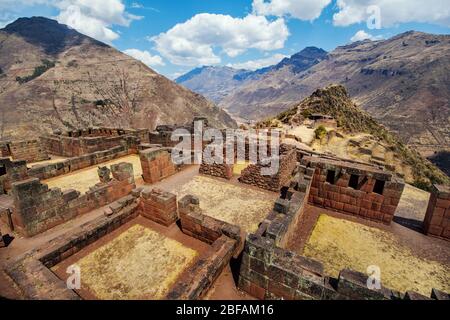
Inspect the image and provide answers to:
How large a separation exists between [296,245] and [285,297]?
8.81ft

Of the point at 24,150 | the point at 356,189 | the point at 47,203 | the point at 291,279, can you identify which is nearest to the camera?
the point at 291,279

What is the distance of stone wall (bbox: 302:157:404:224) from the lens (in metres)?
8.21

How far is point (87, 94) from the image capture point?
223 ft

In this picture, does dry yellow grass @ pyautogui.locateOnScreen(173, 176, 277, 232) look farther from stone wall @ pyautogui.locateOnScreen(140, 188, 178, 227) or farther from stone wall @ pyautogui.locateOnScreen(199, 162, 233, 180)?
stone wall @ pyautogui.locateOnScreen(140, 188, 178, 227)

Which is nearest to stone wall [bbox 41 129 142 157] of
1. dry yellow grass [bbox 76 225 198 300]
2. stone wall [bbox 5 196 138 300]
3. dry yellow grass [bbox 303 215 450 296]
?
stone wall [bbox 5 196 138 300]

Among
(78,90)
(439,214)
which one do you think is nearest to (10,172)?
(439,214)

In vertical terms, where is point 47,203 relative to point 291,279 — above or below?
below

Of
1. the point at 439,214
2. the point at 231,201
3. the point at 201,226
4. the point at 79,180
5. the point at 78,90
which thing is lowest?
the point at 231,201

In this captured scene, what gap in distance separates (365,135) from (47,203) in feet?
117

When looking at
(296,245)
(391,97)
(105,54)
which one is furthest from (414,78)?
(296,245)

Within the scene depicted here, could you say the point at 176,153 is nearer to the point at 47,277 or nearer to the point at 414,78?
the point at 47,277

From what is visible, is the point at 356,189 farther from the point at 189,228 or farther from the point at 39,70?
the point at 39,70

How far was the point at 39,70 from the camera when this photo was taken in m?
77.4

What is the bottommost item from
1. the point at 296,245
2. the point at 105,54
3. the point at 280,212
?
the point at 296,245
